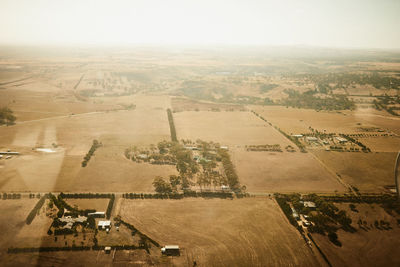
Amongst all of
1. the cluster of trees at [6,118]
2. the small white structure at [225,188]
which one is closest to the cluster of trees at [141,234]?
the small white structure at [225,188]

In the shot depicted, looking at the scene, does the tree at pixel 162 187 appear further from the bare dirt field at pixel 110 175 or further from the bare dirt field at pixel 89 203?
the bare dirt field at pixel 89 203

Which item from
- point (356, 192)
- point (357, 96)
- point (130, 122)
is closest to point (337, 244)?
point (356, 192)

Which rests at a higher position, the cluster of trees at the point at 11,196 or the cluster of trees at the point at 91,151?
the cluster of trees at the point at 91,151

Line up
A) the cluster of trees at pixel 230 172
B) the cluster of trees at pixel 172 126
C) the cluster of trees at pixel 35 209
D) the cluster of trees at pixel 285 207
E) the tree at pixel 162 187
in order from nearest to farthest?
the cluster of trees at pixel 35 209 < the cluster of trees at pixel 285 207 < the tree at pixel 162 187 < the cluster of trees at pixel 230 172 < the cluster of trees at pixel 172 126

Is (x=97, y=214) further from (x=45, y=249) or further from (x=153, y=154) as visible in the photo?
(x=153, y=154)

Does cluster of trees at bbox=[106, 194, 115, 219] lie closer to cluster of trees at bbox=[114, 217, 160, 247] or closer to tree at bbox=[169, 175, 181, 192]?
cluster of trees at bbox=[114, 217, 160, 247]

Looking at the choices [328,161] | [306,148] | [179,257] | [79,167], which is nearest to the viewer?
[179,257]

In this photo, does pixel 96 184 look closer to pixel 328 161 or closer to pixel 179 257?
pixel 179 257

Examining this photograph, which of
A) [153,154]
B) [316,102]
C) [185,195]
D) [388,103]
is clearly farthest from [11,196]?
[388,103]
